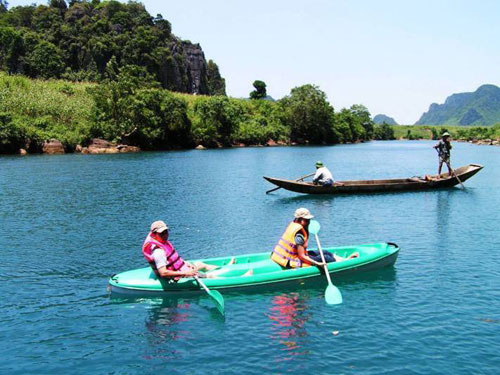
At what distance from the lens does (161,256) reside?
1180 cm

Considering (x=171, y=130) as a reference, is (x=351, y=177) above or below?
below

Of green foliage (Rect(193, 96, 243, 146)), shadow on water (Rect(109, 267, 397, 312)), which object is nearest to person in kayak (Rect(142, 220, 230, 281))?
shadow on water (Rect(109, 267, 397, 312))

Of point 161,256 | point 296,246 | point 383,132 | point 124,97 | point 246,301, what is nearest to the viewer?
point 161,256

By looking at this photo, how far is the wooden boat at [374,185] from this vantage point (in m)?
28.0

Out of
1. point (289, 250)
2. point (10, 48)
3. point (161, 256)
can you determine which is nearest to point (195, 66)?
point (10, 48)

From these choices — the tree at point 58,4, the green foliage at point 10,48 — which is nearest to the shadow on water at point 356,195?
the green foliage at point 10,48

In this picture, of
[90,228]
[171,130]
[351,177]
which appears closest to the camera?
[90,228]

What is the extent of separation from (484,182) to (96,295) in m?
30.3

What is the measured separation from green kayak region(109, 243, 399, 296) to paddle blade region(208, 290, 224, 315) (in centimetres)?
53

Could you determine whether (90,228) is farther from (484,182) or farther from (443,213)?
(484,182)

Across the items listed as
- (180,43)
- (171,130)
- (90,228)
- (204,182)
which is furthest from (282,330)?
(180,43)

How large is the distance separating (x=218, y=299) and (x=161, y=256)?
5.63ft

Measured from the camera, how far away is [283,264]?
12938mm

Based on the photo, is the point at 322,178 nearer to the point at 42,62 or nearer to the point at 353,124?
the point at 42,62
